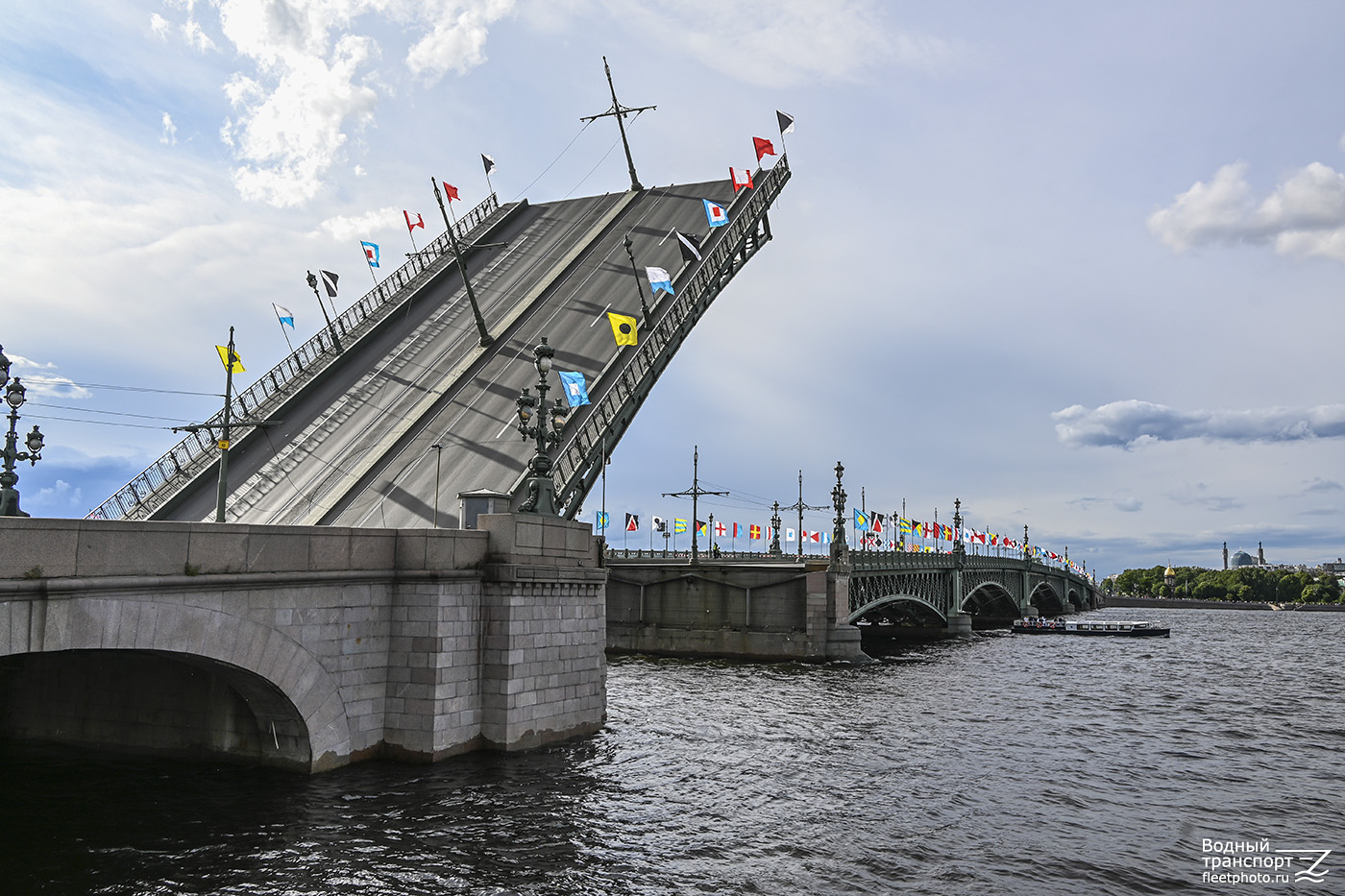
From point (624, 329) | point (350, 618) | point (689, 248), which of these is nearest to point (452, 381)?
point (624, 329)

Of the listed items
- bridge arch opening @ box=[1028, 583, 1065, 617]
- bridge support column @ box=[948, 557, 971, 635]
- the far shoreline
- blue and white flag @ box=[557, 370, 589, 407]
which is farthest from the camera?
the far shoreline

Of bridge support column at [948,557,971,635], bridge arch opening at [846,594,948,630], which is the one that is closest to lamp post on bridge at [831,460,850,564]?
bridge arch opening at [846,594,948,630]

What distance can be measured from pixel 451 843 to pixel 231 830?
3.23 meters

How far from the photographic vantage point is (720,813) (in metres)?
16.8

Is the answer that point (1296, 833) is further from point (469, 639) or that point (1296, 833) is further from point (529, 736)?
point (469, 639)

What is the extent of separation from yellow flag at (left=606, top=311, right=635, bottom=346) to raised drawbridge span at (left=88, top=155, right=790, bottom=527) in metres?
1.29

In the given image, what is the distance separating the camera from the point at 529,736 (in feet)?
63.8

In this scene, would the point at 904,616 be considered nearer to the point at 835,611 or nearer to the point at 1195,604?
the point at 835,611

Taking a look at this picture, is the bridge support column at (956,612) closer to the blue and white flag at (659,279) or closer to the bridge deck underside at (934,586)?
the bridge deck underside at (934,586)

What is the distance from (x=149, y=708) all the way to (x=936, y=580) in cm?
6015

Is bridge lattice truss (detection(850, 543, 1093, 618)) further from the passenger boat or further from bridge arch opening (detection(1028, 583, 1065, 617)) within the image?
the passenger boat

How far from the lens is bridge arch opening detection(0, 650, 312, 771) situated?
1678 cm

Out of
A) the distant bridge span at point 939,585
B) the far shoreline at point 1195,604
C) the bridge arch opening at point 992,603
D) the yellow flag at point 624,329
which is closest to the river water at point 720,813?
the yellow flag at point 624,329

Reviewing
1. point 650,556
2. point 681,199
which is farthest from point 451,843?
point 650,556
